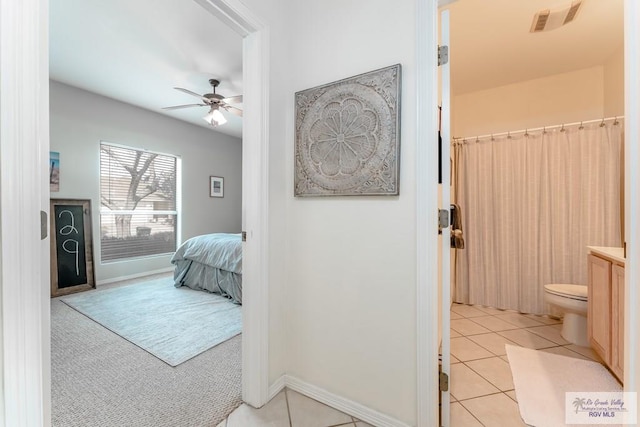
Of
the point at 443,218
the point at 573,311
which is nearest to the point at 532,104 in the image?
the point at 573,311

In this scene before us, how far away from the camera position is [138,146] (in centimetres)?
422

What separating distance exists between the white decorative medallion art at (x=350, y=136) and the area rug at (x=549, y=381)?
4.88 feet

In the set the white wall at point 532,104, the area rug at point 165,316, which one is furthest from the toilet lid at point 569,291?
the area rug at point 165,316

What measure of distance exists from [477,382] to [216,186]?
5.03 meters

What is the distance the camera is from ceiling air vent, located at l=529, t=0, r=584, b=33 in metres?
2.01

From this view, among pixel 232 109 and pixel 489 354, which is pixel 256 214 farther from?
pixel 232 109

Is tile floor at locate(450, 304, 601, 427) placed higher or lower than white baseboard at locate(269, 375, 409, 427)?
lower

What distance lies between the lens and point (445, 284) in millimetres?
1275

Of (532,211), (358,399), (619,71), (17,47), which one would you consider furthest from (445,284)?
(619,71)

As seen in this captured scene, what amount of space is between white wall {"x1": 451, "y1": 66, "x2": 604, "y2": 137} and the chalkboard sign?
496 cm

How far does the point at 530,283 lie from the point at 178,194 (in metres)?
5.20

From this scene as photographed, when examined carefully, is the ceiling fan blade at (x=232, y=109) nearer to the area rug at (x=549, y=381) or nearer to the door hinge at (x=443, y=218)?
the door hinge at (x=443, y=218)

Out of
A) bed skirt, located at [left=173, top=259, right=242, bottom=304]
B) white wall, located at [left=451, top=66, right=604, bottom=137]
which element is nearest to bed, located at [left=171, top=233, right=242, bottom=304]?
bed skirt, located at [left=173, top=259, right=242, bottom=304]

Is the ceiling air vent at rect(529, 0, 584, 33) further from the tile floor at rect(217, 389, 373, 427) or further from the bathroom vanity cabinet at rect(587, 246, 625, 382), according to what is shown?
the tile floor at rect(217, 389, 373, 427)
